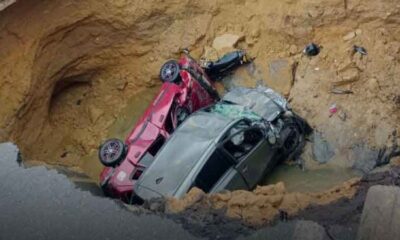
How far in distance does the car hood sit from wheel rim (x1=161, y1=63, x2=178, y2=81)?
1202mm

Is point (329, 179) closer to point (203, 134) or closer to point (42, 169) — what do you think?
point (203, 134)

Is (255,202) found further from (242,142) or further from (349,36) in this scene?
(349,36)

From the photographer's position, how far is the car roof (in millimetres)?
10320

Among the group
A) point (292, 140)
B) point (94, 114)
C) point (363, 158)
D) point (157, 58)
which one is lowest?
point (363, 158)

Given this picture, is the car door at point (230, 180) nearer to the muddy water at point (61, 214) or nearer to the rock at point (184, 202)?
the rock at point (184, 202)

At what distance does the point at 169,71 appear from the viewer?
13.1 metres

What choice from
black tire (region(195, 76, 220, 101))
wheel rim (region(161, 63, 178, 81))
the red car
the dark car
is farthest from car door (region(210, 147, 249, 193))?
wheel rim (region(161, 63, 178, 81))

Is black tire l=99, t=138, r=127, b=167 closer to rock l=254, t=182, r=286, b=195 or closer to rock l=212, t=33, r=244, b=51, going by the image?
rock l=254, t=182, r=286, b=195

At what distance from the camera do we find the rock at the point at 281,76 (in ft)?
43.7

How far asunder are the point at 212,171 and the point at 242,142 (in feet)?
3.17

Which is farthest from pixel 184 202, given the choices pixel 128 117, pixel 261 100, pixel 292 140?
pixel 128 117

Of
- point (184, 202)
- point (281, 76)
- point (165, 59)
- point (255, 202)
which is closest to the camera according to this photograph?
point (255, 202)

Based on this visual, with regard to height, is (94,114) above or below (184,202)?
below

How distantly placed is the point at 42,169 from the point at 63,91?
4692 millimetres
